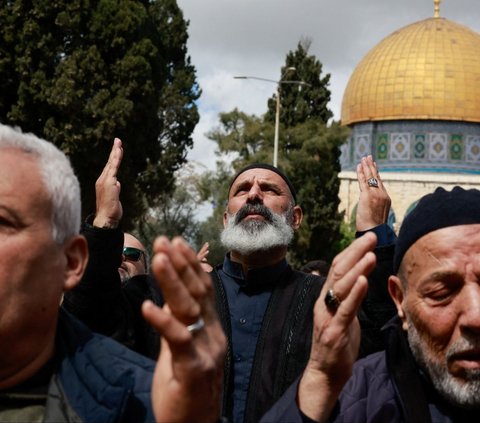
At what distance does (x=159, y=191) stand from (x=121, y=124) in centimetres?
384

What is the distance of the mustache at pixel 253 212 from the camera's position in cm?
435

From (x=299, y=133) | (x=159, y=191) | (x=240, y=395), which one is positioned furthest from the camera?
(x=299, y=133)

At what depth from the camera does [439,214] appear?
264 cm

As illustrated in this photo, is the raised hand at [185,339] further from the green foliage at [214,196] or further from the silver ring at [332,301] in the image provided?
the green foliage at [214,196]

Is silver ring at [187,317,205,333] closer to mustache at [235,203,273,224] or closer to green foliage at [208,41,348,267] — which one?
mustache at [235,203,273,224]

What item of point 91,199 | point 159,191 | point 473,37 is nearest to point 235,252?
point 91,199

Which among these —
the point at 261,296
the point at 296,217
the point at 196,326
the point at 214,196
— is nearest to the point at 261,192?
the point at 296,217

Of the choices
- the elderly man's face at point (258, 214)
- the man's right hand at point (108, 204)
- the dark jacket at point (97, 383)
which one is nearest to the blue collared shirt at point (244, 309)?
the elderly man's face at point (258, 214)

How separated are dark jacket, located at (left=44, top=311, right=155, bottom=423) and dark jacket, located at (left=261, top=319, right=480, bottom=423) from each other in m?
0.43

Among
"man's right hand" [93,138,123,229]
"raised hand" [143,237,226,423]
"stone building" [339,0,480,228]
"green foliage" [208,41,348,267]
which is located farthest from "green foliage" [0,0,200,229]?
"stone building" [339,0,480,228]

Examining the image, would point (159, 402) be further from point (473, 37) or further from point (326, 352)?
point (473, 37)

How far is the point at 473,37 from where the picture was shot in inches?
2032

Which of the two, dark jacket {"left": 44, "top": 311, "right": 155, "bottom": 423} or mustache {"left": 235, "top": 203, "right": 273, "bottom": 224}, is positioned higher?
mustache {"left": 235, "top": 203, "right": 273, "bottom": 224}

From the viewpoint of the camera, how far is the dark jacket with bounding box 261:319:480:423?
241cm
